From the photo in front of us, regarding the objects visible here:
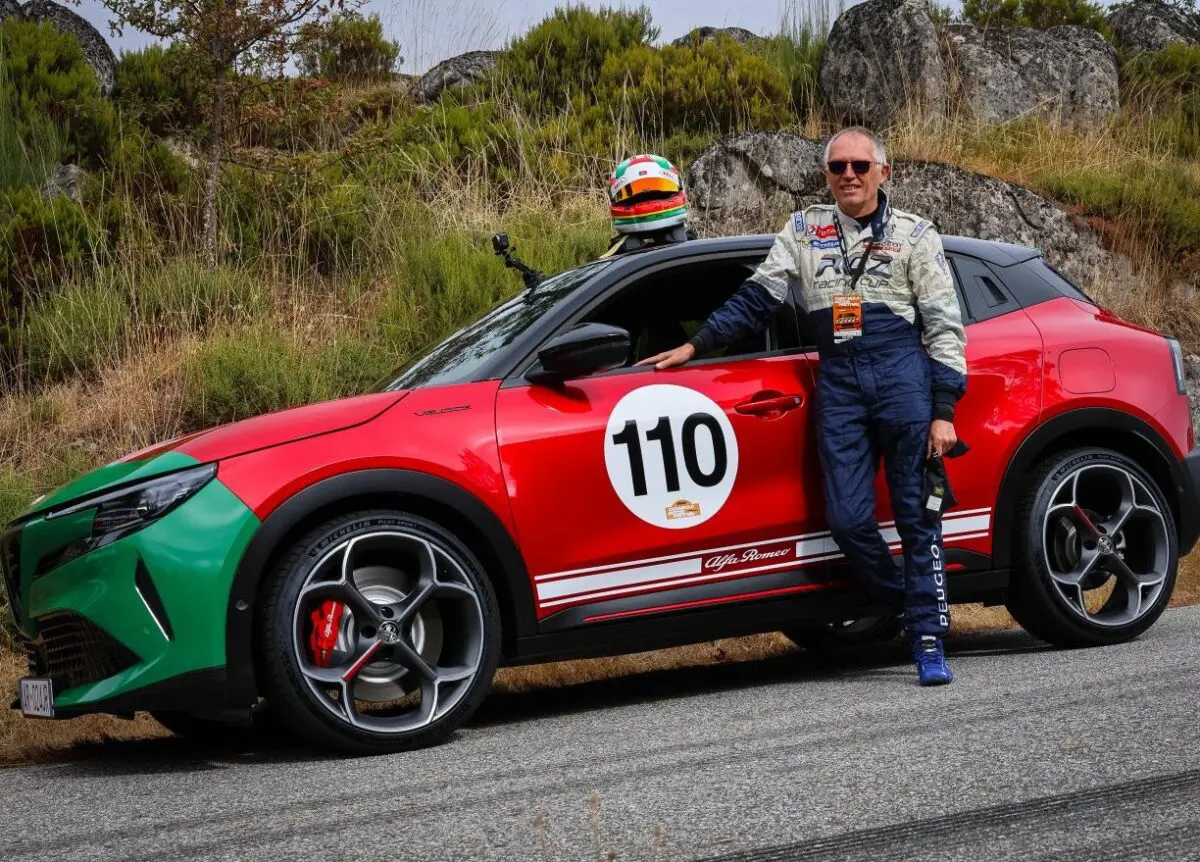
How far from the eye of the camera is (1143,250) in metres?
13.6

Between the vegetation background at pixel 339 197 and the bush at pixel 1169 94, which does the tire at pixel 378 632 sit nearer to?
the vegetation background at pixel 339 197

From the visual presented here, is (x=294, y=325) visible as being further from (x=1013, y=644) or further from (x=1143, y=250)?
(x=1143, y=250)

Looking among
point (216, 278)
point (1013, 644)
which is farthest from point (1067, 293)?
point (216, 278)

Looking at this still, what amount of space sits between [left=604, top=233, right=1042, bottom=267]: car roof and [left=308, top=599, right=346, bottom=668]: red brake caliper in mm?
1770

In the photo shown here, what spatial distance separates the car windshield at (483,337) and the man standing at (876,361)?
1.54 feet

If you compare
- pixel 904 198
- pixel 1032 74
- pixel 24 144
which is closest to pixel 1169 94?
pixel 1032 74

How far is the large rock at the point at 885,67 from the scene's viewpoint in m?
15.6

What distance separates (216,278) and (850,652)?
20.6 feet

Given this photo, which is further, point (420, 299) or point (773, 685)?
point (420, 299)

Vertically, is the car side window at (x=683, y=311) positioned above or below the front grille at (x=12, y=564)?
above

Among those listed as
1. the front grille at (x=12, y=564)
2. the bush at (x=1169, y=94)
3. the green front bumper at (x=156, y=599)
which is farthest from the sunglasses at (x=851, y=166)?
the bush at (x=1169, y=94)

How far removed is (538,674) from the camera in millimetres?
6727

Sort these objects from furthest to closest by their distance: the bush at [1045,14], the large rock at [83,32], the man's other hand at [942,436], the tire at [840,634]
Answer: the bush at [1045,14], the large rock at [83,32], the tire at [840,634], the man's other hand at [942,436]

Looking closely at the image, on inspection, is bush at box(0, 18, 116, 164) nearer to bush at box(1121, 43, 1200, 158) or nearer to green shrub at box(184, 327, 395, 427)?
green shrub at box(184, 327, 395, 427)
